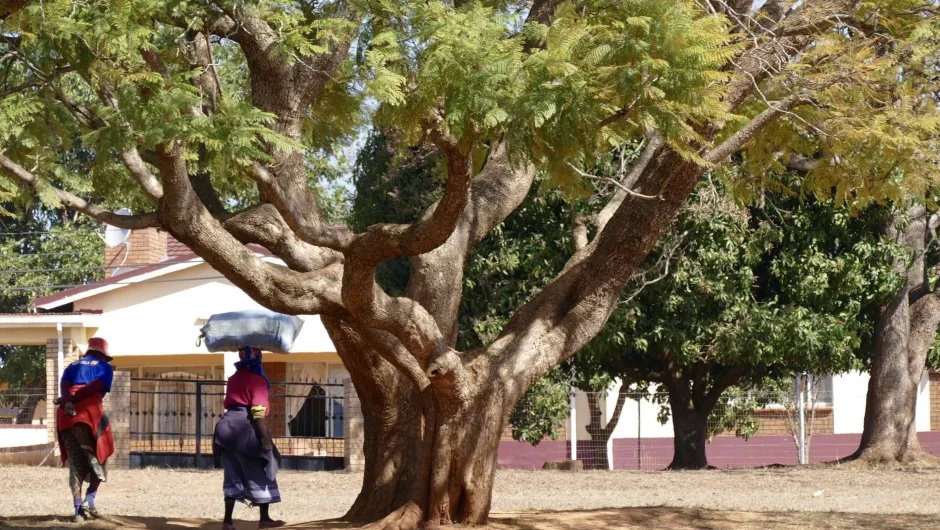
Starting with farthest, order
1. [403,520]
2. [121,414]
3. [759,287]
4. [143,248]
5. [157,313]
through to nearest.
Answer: [143,248], [157,313], [121,414], [759,287], [403,520]

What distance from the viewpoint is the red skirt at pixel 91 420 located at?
10.2 m

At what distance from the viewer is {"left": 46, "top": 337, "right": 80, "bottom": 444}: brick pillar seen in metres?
21.9

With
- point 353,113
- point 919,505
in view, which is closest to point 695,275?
point 919,505

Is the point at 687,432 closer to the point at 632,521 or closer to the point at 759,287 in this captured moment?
the point at 759,287

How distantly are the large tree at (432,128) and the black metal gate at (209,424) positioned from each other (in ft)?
34.0

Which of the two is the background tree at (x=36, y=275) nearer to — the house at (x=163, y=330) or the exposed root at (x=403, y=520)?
the house at (x=163, y=330)

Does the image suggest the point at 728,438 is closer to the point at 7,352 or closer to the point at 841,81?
the point at 841,81

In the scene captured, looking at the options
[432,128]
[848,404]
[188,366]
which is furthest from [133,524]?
[848,404]

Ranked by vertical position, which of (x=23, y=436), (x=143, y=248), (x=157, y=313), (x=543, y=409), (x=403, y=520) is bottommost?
(x=23, y=436)

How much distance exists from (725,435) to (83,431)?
19.4 m

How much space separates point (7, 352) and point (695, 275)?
2675cm

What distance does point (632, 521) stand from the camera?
988cm

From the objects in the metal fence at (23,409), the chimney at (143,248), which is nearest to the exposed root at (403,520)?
the chimney at (143,248)

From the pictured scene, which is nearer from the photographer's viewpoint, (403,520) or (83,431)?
(403,520)
